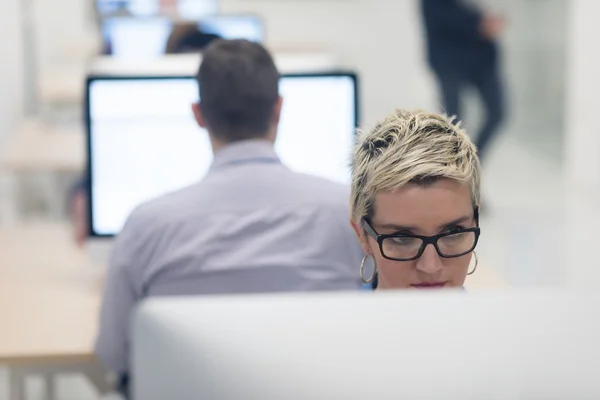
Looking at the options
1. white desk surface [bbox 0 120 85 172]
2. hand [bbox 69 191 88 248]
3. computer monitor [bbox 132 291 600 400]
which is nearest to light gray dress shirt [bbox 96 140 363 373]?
hand [bbox 69 191 88 248]

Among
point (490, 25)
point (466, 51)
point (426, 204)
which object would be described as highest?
point (426, 204)

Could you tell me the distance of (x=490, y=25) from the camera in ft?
17.6

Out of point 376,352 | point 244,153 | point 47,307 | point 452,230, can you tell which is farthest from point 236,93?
point 376,352

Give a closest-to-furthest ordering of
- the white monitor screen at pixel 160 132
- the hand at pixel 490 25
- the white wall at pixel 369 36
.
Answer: the white monitor screen at pixel 160 132, the hand at pixel 490 25, the white wall at pixel 369 36

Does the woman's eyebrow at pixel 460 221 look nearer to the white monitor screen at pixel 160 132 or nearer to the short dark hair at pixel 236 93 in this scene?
the short dark hair at pixel 236 93

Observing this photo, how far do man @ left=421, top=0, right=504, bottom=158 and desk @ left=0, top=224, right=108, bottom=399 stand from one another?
3122mm

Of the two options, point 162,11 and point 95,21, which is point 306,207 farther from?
point 95,21

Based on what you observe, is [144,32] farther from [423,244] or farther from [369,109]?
[423,244]

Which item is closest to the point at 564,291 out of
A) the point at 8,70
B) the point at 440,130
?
the point at 440,130

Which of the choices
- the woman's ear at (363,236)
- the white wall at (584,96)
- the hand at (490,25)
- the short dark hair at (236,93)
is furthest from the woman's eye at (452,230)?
the white wall at (584,96)

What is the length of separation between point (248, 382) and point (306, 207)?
1314 millimetres

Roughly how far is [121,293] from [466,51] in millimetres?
3844

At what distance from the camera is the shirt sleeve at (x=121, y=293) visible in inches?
76.2

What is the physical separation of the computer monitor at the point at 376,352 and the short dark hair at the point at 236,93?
1.49 meters
